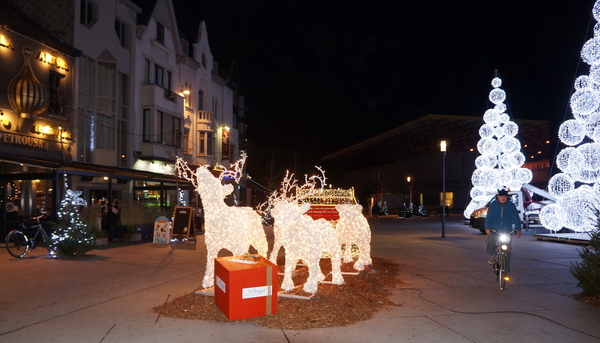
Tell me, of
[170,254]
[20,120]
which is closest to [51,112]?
[20,120]

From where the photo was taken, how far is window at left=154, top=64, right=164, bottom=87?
28172 mm

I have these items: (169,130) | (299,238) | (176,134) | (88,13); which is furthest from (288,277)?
(176,134)

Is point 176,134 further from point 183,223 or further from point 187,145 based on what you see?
point 183,223

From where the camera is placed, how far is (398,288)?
27.8 feet

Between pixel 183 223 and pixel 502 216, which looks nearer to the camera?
pixel 502 216

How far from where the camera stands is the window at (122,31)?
974 inches

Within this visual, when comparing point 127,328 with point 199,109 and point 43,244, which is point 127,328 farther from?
point 199,109

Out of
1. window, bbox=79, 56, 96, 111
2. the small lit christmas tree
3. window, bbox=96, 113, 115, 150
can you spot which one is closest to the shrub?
the small lit christmas tree

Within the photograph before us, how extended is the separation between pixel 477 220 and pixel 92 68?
1938cm

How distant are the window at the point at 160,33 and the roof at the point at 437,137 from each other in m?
27.8

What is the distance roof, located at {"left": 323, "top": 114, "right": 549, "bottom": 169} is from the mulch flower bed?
137ft

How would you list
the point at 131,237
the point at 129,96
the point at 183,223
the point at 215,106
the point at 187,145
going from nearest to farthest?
the point at 183,223 → the point at 131,237 → the point at 129,96 → the point at 187,145 → the point at 215,106

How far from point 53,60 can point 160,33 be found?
953cm

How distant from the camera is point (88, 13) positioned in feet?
74.7
